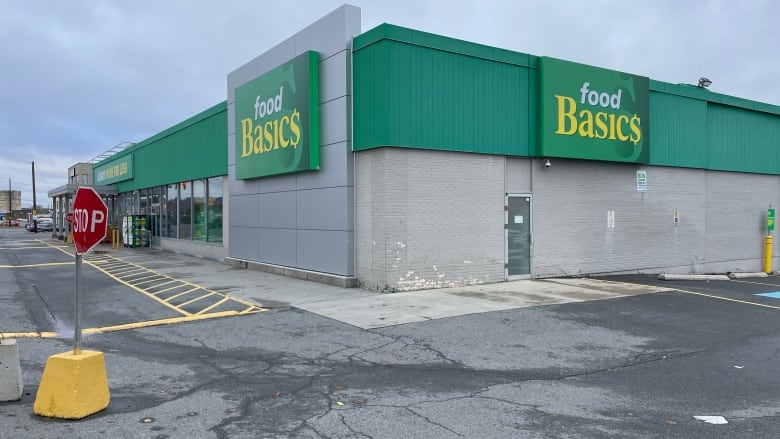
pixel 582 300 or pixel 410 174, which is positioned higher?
pixel 410 174

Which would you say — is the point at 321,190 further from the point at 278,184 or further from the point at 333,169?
the point at 278,184

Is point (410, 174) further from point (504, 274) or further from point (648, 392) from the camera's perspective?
point (648, 392)

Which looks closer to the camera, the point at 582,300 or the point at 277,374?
the point at 277,374

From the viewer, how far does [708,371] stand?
681cm

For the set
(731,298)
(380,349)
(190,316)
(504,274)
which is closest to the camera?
(380,349)

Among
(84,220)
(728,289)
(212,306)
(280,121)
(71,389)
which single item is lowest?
(728,289)

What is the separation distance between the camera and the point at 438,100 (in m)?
13.3

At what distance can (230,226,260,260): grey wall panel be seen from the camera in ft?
60.3

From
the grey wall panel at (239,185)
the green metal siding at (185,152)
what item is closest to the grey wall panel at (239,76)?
the green metal siding at (185,152)

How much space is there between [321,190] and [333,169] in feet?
2.70

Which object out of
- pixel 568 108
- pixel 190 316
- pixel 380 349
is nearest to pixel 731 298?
pixel 568 108

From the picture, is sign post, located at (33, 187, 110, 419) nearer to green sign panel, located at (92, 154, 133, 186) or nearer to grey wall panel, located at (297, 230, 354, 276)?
grey wall panel, located at (297, 230, 354, 276)

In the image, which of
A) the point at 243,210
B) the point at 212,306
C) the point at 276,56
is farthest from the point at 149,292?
the point at 276,56

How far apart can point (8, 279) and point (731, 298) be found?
19164 millimetres
